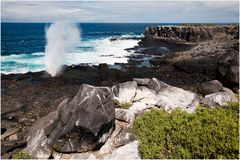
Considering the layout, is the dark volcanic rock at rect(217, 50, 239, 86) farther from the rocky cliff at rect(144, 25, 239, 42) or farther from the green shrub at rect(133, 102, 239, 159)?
the rocky cliff at rect(144, 25, 239, 42)

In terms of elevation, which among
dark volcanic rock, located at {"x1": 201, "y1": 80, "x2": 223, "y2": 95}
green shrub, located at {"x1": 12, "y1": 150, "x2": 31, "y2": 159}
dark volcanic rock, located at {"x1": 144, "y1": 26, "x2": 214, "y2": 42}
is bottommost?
green shrub, located at {"x1": 12, "y1": 150, "x2": 31, "y2": 159}

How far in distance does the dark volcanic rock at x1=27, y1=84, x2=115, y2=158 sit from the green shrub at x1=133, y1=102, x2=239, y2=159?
2050 millimetres

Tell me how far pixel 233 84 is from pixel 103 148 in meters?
16.4

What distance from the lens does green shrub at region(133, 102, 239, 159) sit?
9734mm

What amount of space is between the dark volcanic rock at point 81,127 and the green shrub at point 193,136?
6.73ft

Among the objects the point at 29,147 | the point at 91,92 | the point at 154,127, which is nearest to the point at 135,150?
the point at 154,127

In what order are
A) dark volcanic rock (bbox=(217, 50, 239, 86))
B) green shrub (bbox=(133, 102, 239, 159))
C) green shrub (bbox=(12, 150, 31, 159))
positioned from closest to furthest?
green shrub (bbox=(133, 102, 239, 159)) < green shrub (bbox=(12, 150, 31, 159)) < dark volcanic rock (bbox=(217, 50, 239, 86))

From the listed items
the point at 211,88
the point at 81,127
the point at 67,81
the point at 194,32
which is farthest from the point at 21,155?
the point at 194,32

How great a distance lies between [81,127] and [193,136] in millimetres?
5298

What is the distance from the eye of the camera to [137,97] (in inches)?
810

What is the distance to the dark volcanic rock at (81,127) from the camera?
13320 millimetres

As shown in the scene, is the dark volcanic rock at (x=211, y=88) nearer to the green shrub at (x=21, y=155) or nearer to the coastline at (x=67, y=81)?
the coastline at (x=67, y=81)

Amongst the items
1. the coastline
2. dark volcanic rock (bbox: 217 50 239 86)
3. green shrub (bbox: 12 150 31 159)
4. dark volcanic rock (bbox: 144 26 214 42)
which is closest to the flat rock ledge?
green shrub (bbox: 12 150 31 159)

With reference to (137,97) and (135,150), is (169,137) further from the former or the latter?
(137,97)
